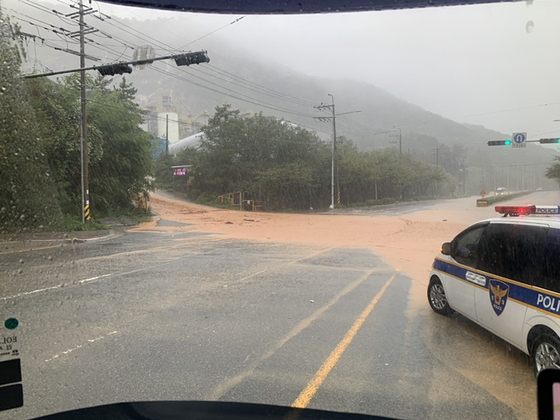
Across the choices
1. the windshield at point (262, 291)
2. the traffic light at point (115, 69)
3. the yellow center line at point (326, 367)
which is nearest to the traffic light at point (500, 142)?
the windshield at point (262, 291)

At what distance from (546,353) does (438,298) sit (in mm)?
2526

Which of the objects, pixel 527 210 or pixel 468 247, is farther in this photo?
pixel 468 247

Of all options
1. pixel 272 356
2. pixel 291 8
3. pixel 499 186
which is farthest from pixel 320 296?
pixel 291 8

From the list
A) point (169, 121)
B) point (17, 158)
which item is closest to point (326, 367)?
point (17, 158)

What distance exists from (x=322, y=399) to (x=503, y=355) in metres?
2.26

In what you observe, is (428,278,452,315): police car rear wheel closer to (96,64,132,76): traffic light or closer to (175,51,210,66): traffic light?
(175,51,210,66): traffic light

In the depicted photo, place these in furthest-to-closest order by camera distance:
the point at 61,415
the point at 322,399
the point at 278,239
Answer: the point at 278,239
the point at 322,399
the point at 61,415

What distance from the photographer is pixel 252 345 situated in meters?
4.86

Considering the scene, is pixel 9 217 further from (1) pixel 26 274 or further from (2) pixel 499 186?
(2) pixel 499 186

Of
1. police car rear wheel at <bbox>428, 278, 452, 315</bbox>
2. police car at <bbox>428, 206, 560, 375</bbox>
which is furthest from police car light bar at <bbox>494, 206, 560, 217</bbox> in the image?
police car rear wheel at <bbox>428, 278, 452, 315</bbox>

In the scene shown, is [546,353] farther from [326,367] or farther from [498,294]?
[326,367]

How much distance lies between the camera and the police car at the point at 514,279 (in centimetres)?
361

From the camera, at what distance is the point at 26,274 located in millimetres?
8992

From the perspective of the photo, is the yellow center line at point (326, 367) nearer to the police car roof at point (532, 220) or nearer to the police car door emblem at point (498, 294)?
the police car door emblem at point (498, 294)
